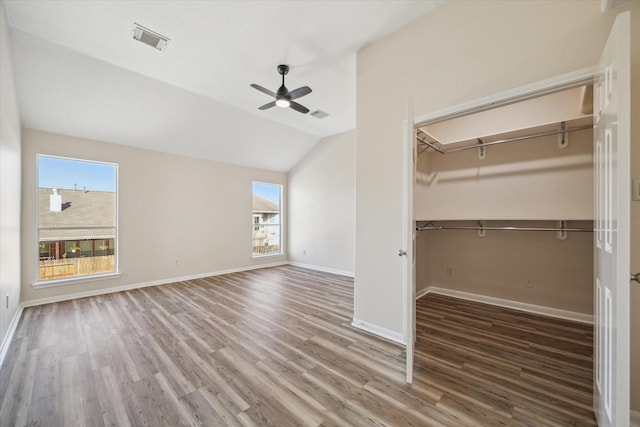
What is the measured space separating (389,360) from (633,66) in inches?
100

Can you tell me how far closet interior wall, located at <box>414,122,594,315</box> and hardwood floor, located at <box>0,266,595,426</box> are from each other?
0.46 m

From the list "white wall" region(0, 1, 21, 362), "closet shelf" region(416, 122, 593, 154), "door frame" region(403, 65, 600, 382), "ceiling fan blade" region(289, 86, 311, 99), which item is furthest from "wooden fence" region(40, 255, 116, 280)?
"closet shelf" region(416, 122, 593, 154)

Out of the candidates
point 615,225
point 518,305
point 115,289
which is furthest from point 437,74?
point 115,289

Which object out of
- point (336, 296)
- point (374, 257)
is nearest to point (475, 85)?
point (374, 257)

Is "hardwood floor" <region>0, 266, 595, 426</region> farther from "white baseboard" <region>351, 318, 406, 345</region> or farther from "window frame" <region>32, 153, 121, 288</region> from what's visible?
"window frame" <region>32, 153, 121, 288</region>

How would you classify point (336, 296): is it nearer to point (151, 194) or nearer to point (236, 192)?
point (236, 192)

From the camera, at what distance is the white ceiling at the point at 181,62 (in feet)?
7.77

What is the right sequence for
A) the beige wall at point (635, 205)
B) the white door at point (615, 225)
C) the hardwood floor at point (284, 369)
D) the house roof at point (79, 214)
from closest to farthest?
the white door at point (615, 225) < the beige wall at point (635, 205) < the hardwood floor at point (284, 369) < the house roof at point (79, 214)

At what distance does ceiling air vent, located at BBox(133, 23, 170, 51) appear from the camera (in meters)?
2.56

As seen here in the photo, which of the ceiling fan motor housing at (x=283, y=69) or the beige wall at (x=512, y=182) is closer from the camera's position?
the beige wall at (x=512, y=182)

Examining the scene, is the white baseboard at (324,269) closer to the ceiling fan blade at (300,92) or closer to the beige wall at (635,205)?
the ceiling fan blade at (300,92)

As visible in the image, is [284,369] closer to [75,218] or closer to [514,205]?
[514,205]

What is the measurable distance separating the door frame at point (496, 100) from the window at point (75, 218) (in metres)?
4.96

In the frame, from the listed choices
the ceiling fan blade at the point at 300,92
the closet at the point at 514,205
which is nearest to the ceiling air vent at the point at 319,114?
the ceiling fan blade at the point at 300,92
